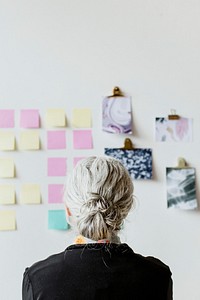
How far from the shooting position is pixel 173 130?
68.5 inches

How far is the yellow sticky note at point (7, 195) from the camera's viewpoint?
1677mm

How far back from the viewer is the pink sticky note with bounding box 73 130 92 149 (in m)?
1.71

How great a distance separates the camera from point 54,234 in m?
1.69

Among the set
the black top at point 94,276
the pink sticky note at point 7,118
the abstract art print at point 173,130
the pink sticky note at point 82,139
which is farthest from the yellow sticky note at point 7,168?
the black top at point 94,276

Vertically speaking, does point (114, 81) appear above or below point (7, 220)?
above

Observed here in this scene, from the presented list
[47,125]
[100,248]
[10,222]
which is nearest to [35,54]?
[47,125]

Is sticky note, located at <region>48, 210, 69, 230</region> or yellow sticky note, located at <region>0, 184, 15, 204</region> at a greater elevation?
yellow sticky note, located at <region>0, 184, 15, 204</region>

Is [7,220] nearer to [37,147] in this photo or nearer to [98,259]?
[37,147]

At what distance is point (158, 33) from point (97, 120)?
367 mm

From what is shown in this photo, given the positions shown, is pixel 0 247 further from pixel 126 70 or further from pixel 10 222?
pixel 126 70


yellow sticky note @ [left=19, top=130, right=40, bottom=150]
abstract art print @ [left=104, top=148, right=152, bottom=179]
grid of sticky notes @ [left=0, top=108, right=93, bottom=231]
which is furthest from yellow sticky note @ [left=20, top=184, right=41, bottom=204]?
abstract art print @ [left=104, top=148, right=152, bottom=179]

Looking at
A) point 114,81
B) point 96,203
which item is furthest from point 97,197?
point 114,81

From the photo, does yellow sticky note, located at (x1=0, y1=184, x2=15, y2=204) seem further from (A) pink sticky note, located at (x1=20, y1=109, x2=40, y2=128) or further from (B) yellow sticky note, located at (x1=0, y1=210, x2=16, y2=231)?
(A) pink sticky note, located at (x1=20, y1=109, x2=40, y2=128)

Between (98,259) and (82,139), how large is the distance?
0.69m
